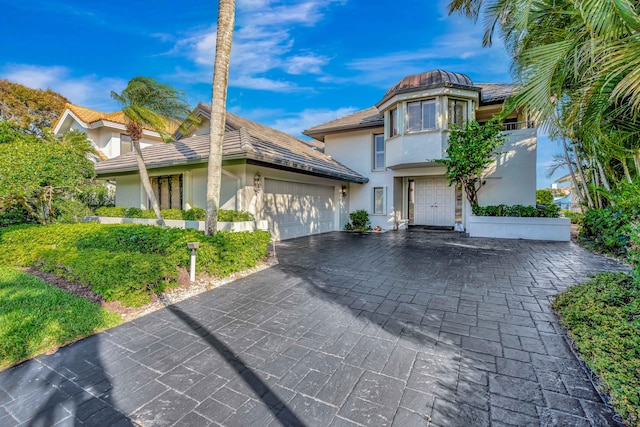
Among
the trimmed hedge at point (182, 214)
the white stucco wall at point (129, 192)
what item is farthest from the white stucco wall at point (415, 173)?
the white stucco wall at point (129, 192)

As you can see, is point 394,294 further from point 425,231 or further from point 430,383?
point 425,231

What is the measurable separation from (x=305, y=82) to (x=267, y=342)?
14.6 meters

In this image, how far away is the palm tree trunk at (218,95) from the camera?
6.14m

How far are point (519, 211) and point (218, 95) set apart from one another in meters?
11.3

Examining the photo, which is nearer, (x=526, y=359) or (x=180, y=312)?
(x=526, y=359)

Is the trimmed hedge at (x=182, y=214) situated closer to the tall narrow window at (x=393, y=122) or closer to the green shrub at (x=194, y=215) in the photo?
the green shrub at (x=194, y=215)

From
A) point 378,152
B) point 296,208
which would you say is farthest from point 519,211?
point 296,208

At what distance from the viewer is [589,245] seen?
867 cm

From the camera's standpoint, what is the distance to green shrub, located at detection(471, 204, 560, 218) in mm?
10398

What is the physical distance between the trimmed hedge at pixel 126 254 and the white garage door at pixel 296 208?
152 inches

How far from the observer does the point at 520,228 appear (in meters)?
10.7

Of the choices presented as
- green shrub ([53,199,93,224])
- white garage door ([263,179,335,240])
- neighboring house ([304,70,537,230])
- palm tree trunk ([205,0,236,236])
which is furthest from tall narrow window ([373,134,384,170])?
green shrub ([53,199,93,224])

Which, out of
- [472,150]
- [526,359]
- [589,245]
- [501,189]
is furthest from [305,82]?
[526,359]

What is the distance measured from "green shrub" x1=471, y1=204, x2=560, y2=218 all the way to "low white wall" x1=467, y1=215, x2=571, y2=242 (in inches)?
9.9
